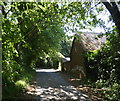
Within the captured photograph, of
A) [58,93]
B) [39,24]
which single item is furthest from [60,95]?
[39,24]

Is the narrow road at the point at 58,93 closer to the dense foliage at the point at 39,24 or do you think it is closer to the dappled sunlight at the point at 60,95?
the dappled sunlight at the point at 60,95

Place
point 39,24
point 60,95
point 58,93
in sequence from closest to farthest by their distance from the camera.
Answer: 1. point 39,24
2. point 60,95
3. point 58,93

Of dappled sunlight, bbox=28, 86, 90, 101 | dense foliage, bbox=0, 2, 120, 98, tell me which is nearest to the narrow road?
dappled sunlight, bbox=28, 86, 90, 101

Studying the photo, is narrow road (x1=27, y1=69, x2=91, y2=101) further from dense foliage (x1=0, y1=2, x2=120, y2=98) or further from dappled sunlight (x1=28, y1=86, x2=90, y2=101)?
dense foliage (x1=0, y1=2, x2=120, y2=98)

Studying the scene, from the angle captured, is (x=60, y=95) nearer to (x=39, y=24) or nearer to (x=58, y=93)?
(x=58, y=93)

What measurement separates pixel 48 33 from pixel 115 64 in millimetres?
11166

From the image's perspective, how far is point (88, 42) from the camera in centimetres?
1678

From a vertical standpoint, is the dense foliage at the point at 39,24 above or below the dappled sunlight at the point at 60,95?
above

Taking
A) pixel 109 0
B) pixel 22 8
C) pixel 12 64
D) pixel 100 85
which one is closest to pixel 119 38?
pixel 109 0

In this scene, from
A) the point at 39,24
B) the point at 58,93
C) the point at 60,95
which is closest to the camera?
the point at 39,24

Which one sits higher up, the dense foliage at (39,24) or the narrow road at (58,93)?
the dense foliage at (39,24)

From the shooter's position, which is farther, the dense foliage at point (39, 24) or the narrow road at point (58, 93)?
the narrow road at point (58, 93)

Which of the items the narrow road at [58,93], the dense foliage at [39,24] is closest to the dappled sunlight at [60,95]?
the narrow road at [58,93]

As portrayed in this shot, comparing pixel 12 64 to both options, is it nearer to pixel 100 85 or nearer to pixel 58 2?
pixel 58 2
